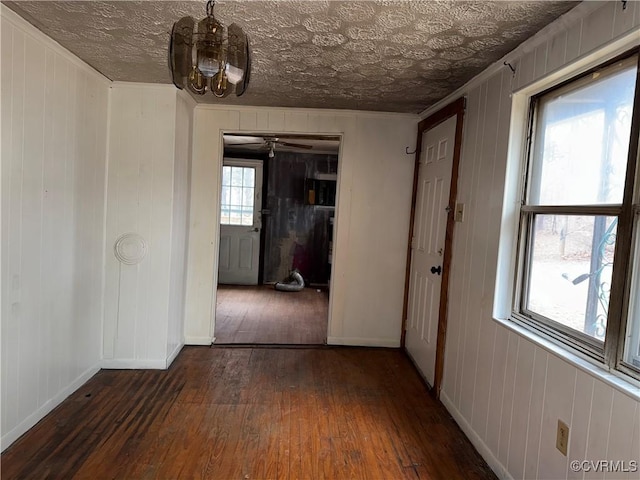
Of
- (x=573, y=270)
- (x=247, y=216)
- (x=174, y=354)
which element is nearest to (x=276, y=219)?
(x=247, y=216)

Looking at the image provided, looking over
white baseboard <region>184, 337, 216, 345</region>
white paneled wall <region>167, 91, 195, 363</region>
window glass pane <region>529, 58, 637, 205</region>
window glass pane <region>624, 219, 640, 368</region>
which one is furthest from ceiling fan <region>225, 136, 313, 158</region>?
window glass pane <region>624, 219, 640, 368</region>

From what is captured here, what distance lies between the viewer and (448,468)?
6.22ft

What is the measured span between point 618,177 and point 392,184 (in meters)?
2.16

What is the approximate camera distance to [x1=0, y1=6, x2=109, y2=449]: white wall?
182 cm

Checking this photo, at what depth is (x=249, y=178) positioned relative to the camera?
20.4 feet

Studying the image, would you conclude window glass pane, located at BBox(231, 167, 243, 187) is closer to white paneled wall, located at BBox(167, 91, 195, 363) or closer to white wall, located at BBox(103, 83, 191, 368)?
white paneled wall, located at BBox(167, 91, 195, 363)

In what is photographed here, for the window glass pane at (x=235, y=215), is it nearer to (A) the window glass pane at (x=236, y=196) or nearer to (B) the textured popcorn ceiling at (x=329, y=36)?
(A) the window glass pane at (x=236, y=196)

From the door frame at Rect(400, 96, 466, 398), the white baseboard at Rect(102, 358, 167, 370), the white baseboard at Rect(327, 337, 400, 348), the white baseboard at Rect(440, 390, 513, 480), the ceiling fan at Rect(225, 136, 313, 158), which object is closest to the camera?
the white baseboard at Rect(440, 390, 513, 480)

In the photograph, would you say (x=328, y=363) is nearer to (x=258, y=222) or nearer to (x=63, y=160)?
(x=63, y=160)

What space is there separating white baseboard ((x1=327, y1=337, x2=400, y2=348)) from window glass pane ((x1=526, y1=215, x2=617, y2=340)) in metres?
1.80

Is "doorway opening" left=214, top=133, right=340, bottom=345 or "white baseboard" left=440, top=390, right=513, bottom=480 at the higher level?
"doorway opening" left=214, top=133, right=340, bottom=345

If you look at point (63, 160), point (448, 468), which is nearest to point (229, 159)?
point (63, 160)

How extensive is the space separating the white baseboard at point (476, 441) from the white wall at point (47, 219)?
7.88 feet

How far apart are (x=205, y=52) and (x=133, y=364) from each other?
2.46 meters
